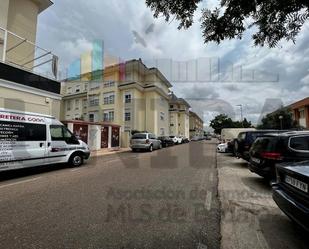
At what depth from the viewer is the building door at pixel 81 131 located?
64.9 ft

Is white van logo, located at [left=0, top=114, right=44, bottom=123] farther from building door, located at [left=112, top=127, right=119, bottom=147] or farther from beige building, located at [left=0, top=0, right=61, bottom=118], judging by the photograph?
building door, located at [left=112, top=127, right=119, bottom=147]

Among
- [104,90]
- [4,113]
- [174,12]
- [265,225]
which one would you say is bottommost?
[265,225]

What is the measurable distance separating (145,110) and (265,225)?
34424 millimetres

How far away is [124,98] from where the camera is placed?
3622 cm

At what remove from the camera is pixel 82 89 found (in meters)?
42.6

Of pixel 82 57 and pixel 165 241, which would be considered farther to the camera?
pixel 82 57

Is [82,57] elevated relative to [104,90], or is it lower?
elevated

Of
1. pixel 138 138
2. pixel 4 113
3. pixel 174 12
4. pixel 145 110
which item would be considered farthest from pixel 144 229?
pixel 145 110

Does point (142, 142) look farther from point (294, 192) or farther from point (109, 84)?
point (109, 84)

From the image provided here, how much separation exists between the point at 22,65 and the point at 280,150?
15.6m

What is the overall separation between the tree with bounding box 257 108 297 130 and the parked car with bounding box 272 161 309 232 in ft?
98.4

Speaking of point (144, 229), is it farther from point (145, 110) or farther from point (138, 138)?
point (145, 110)

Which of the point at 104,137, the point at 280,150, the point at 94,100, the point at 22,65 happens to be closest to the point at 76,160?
the point at 280,150

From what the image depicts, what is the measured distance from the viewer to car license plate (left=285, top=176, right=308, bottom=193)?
3140 millimetres
